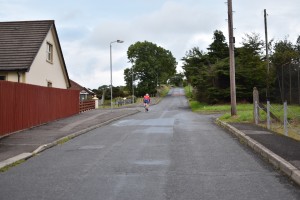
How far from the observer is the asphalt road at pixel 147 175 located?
5961 millimetres

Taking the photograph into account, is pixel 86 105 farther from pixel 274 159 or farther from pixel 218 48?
pixel 274 159

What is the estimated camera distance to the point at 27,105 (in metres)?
16.7

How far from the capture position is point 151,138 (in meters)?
13.3

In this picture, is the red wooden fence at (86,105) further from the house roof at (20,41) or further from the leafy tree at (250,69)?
the leafy tree at (250,69)

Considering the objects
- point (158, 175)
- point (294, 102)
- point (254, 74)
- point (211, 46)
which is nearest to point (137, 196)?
point (158, 175)

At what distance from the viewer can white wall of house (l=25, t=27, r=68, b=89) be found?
23.7 meters

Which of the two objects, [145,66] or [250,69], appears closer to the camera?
[250,69]

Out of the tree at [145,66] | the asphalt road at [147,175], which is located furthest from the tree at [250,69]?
the tree at [145,66]

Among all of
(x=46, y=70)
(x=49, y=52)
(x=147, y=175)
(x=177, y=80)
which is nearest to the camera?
(x=147, y=175)

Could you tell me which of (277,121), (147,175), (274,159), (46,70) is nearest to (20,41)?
(46,70)

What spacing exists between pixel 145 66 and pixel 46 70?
236 ft

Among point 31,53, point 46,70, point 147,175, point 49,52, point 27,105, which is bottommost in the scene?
point 147,175

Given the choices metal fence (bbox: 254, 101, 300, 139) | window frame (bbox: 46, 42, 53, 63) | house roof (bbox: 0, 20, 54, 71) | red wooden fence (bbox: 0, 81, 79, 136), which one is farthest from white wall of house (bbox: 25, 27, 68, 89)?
metal fence (bbox: 254, 101, 300, 139)

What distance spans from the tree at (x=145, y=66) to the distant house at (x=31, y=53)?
66031 millimetres
